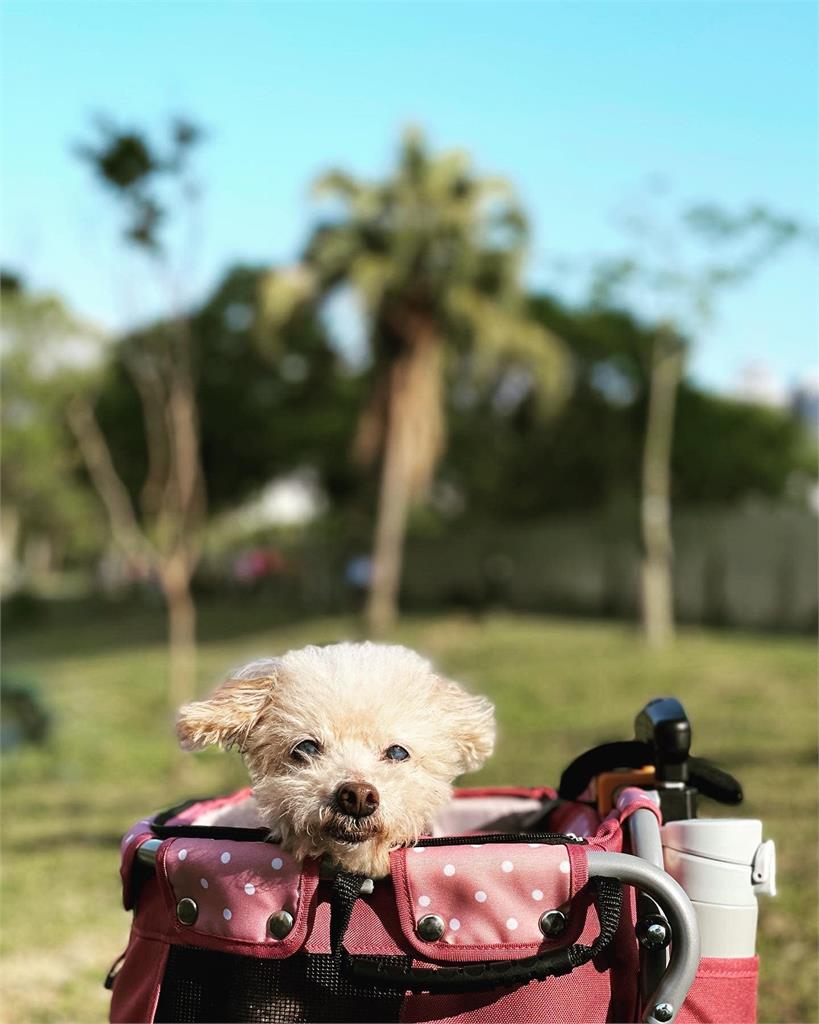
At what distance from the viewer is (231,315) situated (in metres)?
28.2

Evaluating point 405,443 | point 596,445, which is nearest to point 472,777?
point 405,443

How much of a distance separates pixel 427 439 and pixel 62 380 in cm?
1171

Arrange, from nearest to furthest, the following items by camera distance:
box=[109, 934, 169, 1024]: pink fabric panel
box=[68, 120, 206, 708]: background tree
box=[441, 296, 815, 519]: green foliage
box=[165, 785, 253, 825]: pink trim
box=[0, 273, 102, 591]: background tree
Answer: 1. box=[109, 934, 169, 1024]: pink fabric panel
2. box=[165, 785, 253, 825]: pink trim
3. box=[68, 120, 206, 708]: background tree
4. box=[441, 296, 815, 519]: green foliage
5. box=[0, 273, 102, 591]: background tree

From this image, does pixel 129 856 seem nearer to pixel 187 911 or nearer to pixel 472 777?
pixel 187 911

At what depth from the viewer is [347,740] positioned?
1866 millimetres

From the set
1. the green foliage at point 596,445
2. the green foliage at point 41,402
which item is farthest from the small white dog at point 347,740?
the green foliage at point 596,445

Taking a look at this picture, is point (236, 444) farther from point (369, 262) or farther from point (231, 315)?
point (369, 262)

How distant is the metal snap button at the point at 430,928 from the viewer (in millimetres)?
1731

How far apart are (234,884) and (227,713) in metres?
0.28

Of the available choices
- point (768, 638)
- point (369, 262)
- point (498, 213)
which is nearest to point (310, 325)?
point (369, 262)

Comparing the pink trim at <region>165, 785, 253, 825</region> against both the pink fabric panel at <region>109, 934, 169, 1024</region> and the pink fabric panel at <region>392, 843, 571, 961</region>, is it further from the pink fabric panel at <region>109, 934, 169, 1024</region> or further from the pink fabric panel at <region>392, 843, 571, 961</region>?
the pink fabric panel at <region>392, 843, 571, 961</region>

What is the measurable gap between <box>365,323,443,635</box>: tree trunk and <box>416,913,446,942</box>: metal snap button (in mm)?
15033

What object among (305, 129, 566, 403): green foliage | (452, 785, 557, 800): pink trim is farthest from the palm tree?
(452, 785, 557, 800): pink trim

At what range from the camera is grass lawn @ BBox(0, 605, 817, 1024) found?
446cm
